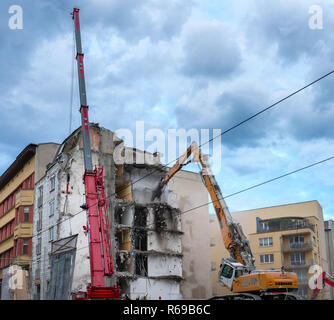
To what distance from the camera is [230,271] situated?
87.0 feet

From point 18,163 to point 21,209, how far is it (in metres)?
7.75

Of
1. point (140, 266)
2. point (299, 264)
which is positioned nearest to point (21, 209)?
point (140, 266)

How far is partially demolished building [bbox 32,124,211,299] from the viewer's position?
4369cm

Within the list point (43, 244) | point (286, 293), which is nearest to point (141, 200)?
point (43, 244)

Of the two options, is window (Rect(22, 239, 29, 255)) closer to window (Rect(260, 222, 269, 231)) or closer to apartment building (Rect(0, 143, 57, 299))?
apartment building (Rect(0, 143, 57, 299))

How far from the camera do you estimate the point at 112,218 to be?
152 feet

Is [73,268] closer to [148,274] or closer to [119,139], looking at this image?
[148,274]

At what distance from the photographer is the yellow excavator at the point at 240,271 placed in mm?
23172

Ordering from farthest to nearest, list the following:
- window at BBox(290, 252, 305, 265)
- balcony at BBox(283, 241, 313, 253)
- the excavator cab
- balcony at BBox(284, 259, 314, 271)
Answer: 1. window at BBox(290, 252, 305, 265)
2. balcony at BBox(284, 259, 314, 271)
3. balcony at BBox(283, 241, 313, 253)
4. the excavator cab

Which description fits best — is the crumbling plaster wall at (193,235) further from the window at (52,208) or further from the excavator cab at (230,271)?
the excavator cab at (230,271)

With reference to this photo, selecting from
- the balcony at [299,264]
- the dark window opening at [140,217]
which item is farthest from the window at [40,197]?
the balcony at [299,264]

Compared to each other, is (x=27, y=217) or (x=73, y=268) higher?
(x=27, y=217)

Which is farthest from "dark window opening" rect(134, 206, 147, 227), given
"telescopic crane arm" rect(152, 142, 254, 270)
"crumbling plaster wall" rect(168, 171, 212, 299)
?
"telescopic crane arm" rect(152, 142, 254, 270)
